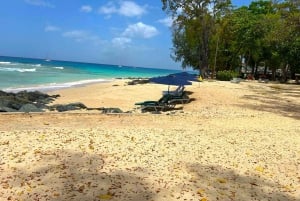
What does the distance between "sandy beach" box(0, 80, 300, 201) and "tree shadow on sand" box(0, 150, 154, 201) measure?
0.04ft

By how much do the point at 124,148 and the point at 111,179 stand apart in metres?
1.54

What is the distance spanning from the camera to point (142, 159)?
6.87m

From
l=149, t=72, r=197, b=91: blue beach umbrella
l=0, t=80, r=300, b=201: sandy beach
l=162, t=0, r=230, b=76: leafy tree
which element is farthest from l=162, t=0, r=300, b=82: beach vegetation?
l=0, t=80, r=300, b=201: sandy beach

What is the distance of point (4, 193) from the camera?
5.17 meters

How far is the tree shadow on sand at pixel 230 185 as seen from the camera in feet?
18.7

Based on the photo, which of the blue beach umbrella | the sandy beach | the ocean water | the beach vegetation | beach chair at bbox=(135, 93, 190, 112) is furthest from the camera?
the beach vegetation

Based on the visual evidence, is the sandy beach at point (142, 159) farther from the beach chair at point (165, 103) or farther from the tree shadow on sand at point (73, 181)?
the beach chair at point (165, 103)

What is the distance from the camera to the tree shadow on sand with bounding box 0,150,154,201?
5.24m

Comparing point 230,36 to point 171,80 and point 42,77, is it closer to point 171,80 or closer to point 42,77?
point 42,77

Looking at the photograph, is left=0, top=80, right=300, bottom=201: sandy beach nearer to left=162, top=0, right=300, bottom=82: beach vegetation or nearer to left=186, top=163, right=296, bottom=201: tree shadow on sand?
left=186, top=163, right=296, bottom=201: tree shadow on sand

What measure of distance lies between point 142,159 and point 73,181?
1554mm

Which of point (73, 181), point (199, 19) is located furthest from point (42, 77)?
point (73, 181)

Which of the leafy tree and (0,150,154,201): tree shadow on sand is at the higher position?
the leafy tree

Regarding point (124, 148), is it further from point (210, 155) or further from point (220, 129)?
point (220, 129)
